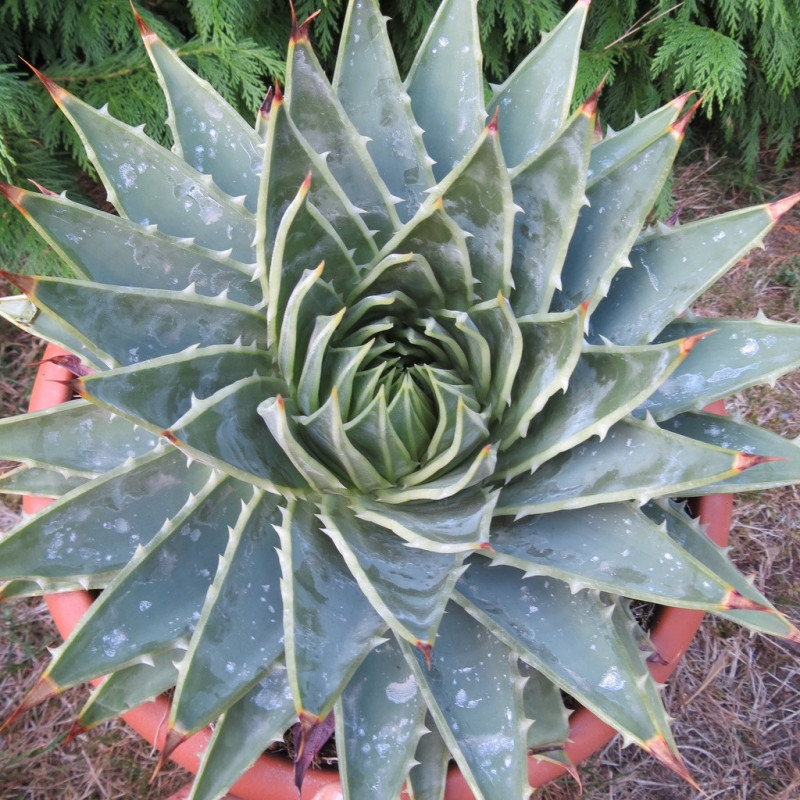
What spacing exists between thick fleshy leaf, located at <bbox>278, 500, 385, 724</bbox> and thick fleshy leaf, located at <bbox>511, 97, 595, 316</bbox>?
433 mm

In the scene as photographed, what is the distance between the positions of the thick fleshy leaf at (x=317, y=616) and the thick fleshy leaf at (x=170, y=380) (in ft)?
0.61

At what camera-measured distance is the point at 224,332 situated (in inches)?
42.0

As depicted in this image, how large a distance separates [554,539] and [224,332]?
0.53 metres

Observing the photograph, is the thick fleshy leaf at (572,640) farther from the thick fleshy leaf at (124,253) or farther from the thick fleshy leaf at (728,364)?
the thick fleshy leaf at (124,253)

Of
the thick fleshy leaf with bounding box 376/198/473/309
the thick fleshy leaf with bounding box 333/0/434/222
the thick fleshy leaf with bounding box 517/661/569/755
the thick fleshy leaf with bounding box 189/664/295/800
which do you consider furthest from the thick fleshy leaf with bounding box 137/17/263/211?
the thick fleshy leaf with bounding box 517/661/569/755

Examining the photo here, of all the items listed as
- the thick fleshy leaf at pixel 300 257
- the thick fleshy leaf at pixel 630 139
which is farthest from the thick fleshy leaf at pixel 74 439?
the thick fleshy leaf at pixel 630 139

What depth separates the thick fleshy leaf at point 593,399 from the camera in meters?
0.90

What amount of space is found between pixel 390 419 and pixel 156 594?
38cm

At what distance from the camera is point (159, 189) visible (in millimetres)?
1170

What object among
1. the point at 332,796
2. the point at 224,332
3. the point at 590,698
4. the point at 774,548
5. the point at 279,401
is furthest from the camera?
the point at 774,548

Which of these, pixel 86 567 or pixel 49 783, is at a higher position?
pixel 86 567

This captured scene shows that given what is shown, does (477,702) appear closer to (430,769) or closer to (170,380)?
(430,769)

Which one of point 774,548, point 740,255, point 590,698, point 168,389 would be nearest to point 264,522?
point 168,389

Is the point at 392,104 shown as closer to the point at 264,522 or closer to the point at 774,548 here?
the point at 264,522
